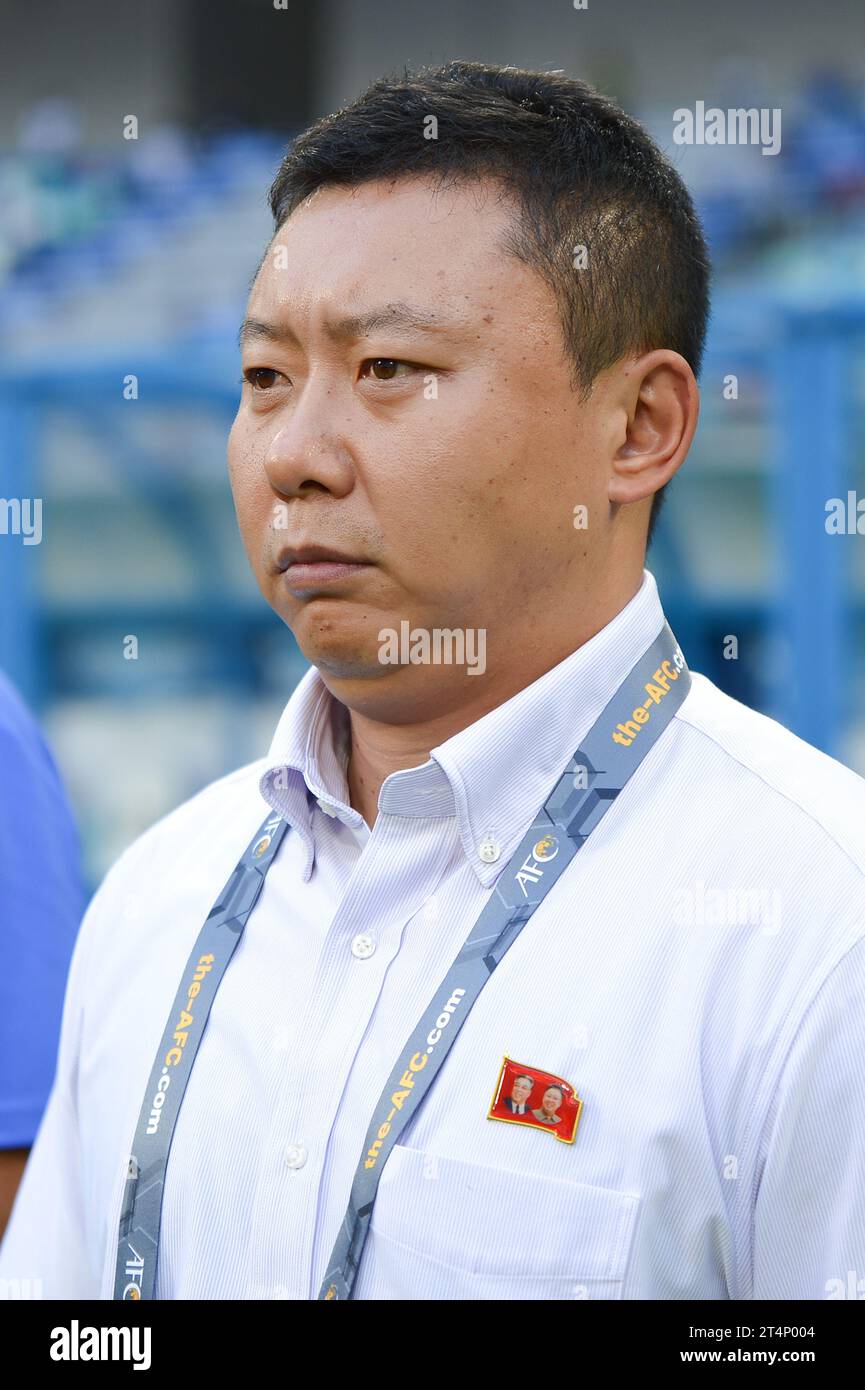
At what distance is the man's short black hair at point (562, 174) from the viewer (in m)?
1.53

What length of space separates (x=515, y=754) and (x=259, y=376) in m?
0.47

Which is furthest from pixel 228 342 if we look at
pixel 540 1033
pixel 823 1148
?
pixel 823 1148

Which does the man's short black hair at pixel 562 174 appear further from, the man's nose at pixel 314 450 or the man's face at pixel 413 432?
the man's nose at pixel 314 450

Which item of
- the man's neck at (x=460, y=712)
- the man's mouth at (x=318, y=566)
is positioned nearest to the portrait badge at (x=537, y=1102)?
the man's neck at (x=460, y=712)

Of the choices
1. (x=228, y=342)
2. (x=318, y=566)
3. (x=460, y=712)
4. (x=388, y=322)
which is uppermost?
(x=228, y=342)

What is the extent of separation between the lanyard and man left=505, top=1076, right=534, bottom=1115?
0.07m

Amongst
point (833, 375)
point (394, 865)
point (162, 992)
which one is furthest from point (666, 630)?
point (833, 375)

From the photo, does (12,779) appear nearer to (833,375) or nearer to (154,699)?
(833,375)

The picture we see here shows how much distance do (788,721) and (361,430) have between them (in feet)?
13.6

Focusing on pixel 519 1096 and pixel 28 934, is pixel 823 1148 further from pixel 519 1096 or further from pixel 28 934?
pixel 28 934

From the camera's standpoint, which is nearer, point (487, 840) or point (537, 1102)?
point (537, 1102)

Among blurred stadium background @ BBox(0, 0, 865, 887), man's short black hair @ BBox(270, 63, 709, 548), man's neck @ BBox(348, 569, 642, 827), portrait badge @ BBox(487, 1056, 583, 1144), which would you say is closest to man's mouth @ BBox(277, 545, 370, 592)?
man's neck @ BBox(348, 569, 642, 827)

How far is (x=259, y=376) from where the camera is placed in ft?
5.19

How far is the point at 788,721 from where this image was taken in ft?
17.7
